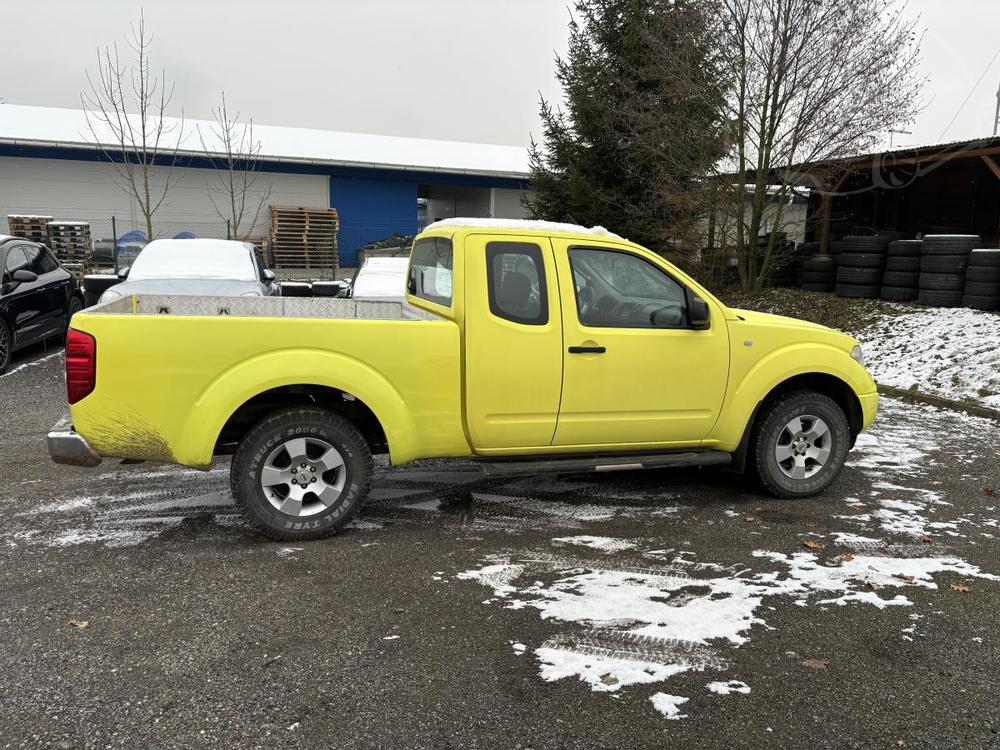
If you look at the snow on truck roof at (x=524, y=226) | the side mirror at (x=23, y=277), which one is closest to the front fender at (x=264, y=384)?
the snow on truck roof at (x=524, y=226)

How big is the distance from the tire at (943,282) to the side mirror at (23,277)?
13891 mm

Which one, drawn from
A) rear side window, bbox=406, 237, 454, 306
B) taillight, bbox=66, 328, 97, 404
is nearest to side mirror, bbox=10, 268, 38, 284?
rear side window, bbox=406, 237, 454, 306

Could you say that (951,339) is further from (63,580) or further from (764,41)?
(63,580)

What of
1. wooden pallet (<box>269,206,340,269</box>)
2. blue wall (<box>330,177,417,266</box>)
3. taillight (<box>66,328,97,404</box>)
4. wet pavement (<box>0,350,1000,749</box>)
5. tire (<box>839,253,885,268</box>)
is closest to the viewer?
wet pavement (<box>0,350,1000,749</box>)

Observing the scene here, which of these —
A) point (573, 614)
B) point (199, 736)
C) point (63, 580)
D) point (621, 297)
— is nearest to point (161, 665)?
point (199, 736)

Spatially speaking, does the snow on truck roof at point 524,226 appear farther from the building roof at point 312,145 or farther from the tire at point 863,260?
the building roof at point 312,145

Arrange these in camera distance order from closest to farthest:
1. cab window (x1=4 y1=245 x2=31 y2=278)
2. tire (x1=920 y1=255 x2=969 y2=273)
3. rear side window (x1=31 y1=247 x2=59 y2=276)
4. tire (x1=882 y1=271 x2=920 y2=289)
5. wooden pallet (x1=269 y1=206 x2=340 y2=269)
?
cab window (x1=4 y1=245 x2=31 y2=278), rear side window (x1=31 y1=247 x2=59 y2=276), tire (x1=920 y1=255 x2=969 y2=273), tire (x1=882 y1=271 x2=920 y2=289), wooden pallet (x1=269 y1=206 x2=340 y2=269)

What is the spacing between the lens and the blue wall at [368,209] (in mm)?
25922

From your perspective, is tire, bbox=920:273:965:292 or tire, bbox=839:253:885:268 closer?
tire, bbox=920:273:965:292

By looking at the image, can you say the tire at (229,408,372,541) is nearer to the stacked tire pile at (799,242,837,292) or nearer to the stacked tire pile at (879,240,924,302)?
the stacked tire pile at (879,240,924,302)

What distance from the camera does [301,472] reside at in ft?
14.4

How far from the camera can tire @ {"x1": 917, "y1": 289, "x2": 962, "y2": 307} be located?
494 inches

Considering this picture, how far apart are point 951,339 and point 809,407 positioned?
23.7 feet

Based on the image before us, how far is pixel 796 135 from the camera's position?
1435cm
